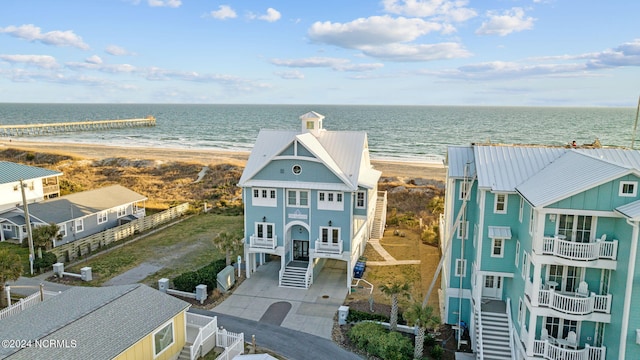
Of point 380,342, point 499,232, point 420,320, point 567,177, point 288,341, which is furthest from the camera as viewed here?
point 288,341

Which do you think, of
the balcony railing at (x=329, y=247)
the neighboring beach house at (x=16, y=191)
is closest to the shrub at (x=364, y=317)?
the balcony railing at (x=329, y=247)

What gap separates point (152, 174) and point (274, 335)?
53.8m

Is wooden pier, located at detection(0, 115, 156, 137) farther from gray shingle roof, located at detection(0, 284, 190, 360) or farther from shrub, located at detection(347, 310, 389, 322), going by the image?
shrub, located at detection(347, 310, 389, 322)

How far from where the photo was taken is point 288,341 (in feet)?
70.9

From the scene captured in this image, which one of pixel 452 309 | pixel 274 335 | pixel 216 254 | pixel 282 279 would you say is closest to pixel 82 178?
pixel 216 254

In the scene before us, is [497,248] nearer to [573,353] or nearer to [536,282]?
[536,282]

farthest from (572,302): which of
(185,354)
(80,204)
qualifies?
(80,204)

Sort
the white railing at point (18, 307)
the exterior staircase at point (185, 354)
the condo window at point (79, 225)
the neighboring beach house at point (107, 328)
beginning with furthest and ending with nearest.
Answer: the condo window at point (79, 225) < the white railing at point (18, 307) < the exterior staircase at point (185, 354) < the neighboring beach house at point (107, 328)

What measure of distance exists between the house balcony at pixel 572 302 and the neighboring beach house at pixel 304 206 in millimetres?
12358

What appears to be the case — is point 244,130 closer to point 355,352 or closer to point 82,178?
point 82,178

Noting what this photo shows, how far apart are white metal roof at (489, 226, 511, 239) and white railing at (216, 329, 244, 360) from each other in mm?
12407

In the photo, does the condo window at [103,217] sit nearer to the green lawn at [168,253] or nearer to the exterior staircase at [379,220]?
the green lawn at [168,253]

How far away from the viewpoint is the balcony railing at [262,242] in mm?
28562

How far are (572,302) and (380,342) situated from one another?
26.9 feet
